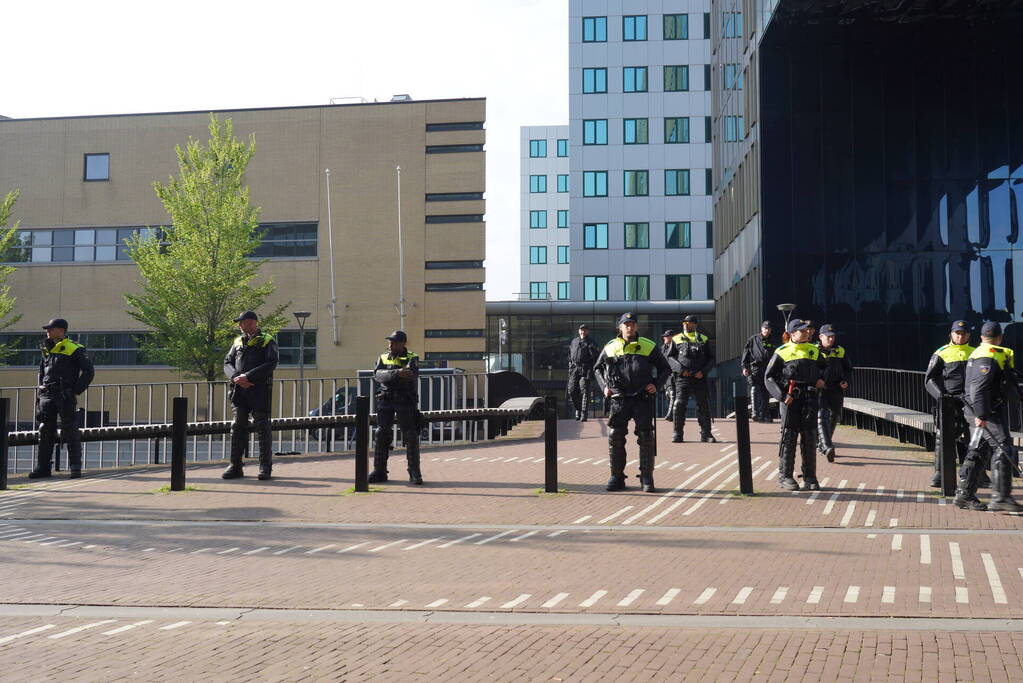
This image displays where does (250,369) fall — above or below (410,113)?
below

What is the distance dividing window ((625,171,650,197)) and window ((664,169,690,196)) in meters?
1.16

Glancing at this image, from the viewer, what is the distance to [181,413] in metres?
12.1

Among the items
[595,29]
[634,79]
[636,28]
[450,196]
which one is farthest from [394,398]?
[636,28]

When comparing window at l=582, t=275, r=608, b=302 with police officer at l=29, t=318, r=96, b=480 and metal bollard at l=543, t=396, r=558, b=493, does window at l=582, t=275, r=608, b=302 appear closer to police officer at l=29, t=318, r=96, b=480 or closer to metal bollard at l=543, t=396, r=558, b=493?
police officer at l=29, t=318, r=96, b=480

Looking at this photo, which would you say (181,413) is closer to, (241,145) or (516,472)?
(516,472)

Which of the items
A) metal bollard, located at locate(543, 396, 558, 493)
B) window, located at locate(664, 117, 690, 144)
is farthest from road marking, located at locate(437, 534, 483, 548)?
window, located at locate(664, 117, 690, 144)

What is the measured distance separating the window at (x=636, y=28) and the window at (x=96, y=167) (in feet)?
98.0

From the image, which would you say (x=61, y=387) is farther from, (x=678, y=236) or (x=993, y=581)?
(x=678, y=236)

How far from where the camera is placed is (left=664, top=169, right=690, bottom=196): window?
6316cm

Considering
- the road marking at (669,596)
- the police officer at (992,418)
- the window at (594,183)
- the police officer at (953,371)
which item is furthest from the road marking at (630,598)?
the window at (594,183)

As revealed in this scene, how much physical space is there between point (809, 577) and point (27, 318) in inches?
1928

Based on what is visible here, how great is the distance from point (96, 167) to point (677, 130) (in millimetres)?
31801

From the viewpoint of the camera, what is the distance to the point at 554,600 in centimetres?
655

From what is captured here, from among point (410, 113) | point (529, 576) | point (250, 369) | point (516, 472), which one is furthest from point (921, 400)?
point (410, 113)
